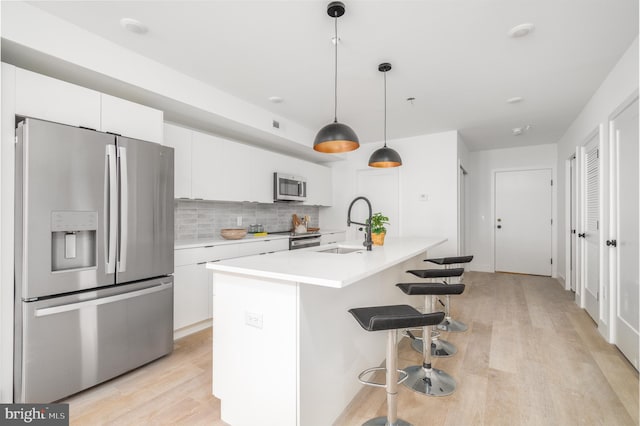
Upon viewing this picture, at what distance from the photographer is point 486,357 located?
2.54 m

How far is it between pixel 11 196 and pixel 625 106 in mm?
4523

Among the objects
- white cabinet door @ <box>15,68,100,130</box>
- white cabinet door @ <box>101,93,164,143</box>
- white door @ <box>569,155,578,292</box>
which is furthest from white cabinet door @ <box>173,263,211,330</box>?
white door @ <box>569,155,578,292</box>

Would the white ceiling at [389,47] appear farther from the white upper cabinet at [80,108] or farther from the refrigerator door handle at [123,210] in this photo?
the refrigerator door handle at [123,210]

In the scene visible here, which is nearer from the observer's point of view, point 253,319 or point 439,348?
point 253,319

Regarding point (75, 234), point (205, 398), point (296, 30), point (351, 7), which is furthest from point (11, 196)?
point (351, 7)

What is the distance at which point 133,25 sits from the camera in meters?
2.18

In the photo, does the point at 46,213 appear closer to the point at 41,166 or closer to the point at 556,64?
the point at 41,166

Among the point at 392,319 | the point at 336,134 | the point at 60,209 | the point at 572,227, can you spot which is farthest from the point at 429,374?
the point at 572,227

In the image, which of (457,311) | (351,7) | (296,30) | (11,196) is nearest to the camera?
(11,196)

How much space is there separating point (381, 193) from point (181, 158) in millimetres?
3517

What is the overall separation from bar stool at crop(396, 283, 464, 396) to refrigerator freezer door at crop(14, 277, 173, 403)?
196 centimetres

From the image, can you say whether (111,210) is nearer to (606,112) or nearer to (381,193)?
(381,193)

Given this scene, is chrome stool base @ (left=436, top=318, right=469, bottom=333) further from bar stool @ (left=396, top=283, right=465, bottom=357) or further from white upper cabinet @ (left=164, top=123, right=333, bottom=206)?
white upper cabinet @ (left=164, top=123, right=333, bottom=206)

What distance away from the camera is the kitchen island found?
1.51 metres
